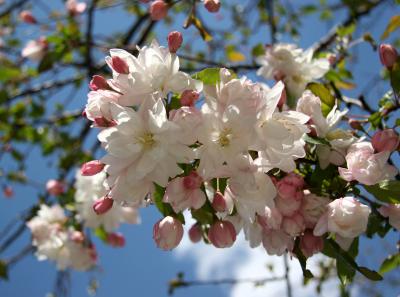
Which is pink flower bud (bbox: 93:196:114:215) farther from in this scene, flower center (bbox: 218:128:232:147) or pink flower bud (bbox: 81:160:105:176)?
flower center (bbox: 218:128:232:147)

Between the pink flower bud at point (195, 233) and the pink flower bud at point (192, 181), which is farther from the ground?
the pink flower bud at point (192, 181)

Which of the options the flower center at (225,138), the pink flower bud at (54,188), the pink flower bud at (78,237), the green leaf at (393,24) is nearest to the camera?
the flower center at (225,138)

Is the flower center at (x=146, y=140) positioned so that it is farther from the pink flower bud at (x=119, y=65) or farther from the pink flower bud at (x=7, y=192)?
the pink flower bud at (x=7, y=192)

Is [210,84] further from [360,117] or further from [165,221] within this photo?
[360,117]

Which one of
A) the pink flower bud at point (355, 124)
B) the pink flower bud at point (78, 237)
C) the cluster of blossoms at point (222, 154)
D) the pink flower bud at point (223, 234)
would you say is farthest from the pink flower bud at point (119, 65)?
the pink flower bud at point (78, 237)

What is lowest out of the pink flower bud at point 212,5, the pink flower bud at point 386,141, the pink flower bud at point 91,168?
the pink flower bud at point 386,141

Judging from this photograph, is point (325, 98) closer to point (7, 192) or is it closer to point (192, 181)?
point (192, 181)

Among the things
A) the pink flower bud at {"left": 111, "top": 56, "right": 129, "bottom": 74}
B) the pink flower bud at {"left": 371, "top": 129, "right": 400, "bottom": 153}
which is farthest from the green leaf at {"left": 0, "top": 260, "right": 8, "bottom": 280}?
the pink flower bud at {"left": 371, "top": 129, "right": 400, "bottom": 153}

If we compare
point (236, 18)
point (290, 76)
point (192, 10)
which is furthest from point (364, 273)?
point (236, 18)
